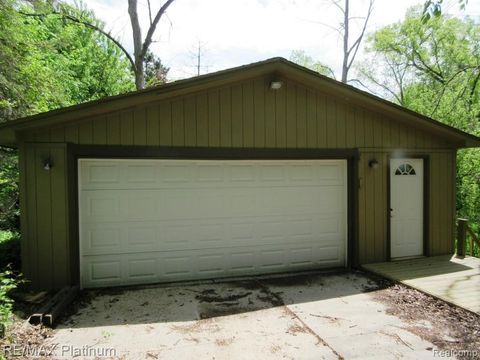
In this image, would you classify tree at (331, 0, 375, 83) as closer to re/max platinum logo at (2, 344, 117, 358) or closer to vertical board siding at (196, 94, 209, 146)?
vertical board siding at (196, 94, 209, 146)

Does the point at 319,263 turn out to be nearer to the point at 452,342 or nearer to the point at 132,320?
the point at 452,342

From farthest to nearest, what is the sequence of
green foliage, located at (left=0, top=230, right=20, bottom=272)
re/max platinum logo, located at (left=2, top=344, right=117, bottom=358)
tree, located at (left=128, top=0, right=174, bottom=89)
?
tree, located at (left=128, top=0, right=174, bottom=89) < green foliage, located at (left=0, top=230, right=20, bottom=272) < re/max platinum logo, located at (left=2, top=344, right=117, bottom=358)

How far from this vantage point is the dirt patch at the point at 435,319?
3605 mm

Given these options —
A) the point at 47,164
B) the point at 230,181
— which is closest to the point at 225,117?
the point at 230,181

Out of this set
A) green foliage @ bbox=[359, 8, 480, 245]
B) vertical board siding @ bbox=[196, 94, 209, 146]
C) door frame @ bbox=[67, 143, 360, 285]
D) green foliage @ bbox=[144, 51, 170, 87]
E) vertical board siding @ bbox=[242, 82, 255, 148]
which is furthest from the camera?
green foliage @ bbox=[144, 51, 170, 87]

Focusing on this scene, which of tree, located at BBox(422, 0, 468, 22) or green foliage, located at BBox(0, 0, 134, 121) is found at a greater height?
green foliage, located at BBox(0, 0, 134, 121)

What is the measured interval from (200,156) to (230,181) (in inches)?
29.3

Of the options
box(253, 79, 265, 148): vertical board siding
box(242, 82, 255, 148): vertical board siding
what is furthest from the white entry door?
box(242, 82, 255, 148): vertical board siding

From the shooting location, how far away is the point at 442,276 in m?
5.69

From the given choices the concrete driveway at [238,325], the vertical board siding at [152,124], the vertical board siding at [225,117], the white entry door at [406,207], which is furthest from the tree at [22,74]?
the white entry door at [406,207]

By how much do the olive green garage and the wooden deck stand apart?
1.19ft

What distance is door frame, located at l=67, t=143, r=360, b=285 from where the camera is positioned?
499 cm

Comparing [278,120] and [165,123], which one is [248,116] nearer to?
[278,120]

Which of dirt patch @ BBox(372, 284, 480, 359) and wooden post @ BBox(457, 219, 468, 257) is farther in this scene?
wooden post @ BBox(457, 219, 468, 257)
